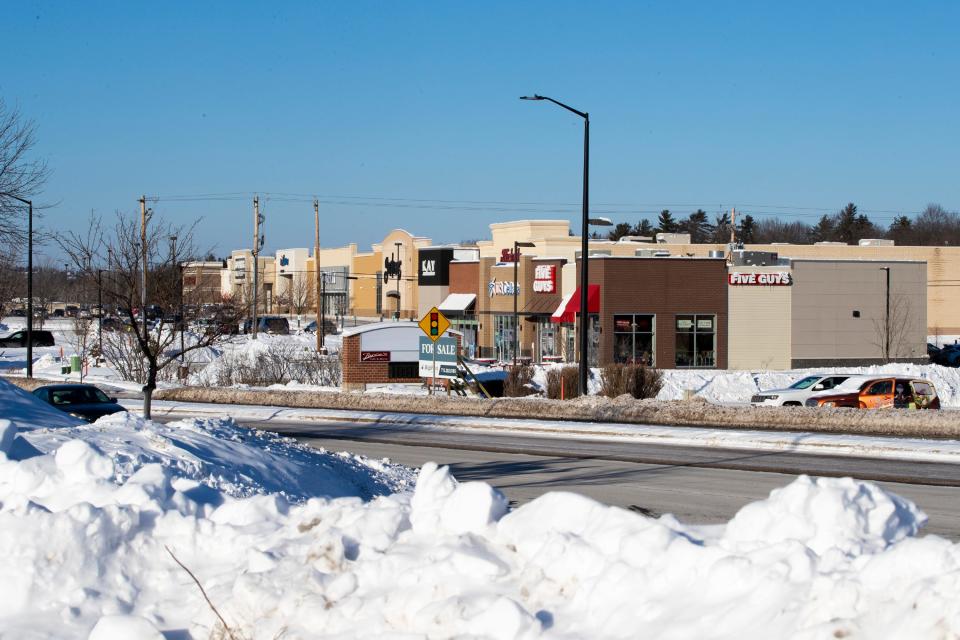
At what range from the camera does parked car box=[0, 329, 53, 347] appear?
70.0m

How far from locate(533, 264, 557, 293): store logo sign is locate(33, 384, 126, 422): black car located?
3513 cm

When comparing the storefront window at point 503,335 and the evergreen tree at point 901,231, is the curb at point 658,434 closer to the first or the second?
the storefront window at point 503,335

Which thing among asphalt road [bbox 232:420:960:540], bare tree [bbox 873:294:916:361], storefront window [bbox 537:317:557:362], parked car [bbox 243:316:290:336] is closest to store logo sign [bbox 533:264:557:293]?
storefront window [bbox 537:317:557:362]

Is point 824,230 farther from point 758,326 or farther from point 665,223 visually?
point 758,326

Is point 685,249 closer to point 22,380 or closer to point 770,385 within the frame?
point 770,385

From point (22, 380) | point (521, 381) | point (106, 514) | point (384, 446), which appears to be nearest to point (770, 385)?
point (521, 381)

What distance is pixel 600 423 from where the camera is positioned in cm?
2492

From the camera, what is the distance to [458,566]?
5949 mm

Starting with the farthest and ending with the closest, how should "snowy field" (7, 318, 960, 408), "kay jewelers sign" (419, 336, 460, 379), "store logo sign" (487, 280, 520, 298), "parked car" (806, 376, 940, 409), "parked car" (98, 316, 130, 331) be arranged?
"store logo sign" (487, 280, 520, 298), "parked car" (98, 316, 130, 331), "snowy field" (7, 318, 960, 408), "kay jewelers sign" (419, 336, 460, 379), "parked car" (806, 376, 940, 409)

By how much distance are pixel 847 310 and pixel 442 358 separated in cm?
3068

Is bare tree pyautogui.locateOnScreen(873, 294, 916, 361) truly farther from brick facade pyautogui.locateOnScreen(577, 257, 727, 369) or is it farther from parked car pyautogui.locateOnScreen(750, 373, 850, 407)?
parked car pyautogui.locateOnScreen(750, 373, 850, 407)

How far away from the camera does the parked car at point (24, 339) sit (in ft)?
230

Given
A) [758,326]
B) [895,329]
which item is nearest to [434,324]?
[758,326]

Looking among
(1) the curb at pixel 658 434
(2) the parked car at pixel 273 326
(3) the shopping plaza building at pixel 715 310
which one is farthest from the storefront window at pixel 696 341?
(2) the parked car at pixel 273 326
